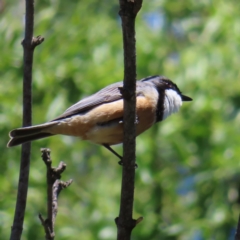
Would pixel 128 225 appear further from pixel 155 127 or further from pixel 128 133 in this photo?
pixel 155 127

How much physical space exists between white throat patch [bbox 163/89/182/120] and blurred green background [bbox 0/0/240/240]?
3.16 feet

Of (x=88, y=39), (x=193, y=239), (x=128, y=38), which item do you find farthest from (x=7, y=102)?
(x=128, y=38)

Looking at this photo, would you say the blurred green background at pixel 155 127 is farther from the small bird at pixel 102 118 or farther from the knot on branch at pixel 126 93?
the knot on branch at pixel 126 93

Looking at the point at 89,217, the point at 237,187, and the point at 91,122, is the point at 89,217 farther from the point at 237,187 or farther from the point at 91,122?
the point at 91,122

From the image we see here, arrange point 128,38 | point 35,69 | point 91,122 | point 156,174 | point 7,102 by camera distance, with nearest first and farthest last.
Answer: point 128,38 → point 91,122 → point 7,102 → point 35,69 → point 156,174

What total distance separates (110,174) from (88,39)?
2544mm

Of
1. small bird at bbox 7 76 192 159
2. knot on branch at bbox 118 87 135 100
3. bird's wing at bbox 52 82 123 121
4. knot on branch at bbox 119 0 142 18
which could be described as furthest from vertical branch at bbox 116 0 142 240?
bird's wing at bbox 52 82 123 121

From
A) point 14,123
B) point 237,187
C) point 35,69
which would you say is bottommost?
point 237,187

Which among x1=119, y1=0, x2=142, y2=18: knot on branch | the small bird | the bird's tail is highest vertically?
the small bird

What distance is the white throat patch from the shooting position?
5.20 metres

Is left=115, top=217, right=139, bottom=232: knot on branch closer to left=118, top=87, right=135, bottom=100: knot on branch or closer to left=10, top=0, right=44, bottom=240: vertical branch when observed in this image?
left=10, top=0, right=44, bottom=240: vertical branch

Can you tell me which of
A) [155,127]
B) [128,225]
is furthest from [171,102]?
[128,225]

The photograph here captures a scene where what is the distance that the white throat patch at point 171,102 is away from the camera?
17.1 feet

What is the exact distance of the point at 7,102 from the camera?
599cm
